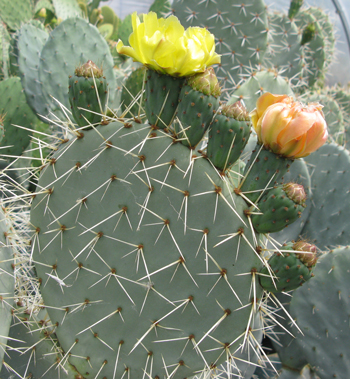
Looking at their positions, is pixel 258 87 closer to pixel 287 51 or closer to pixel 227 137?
pixel 227 137

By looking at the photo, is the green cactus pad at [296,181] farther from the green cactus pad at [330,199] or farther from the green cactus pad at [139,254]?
the green cactus pad at [139,254]

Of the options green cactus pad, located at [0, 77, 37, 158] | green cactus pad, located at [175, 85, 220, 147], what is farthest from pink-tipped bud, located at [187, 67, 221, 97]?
green cactus pad, located at [0, 77, 37, 158]

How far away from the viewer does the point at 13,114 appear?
6.63ft

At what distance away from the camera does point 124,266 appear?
961mm

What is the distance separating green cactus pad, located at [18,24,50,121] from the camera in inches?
81.0

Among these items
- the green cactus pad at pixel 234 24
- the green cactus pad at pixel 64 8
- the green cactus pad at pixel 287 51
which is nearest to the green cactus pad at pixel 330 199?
the green cactus pad at pixel 234 24

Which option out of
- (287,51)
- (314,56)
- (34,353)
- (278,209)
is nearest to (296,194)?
(278,209)

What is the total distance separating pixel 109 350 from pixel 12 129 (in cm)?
140

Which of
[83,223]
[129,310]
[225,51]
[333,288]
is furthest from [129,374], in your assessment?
[225,51]

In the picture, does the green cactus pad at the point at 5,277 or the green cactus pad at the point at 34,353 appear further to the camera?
the green cactus pad at the point at 34,353

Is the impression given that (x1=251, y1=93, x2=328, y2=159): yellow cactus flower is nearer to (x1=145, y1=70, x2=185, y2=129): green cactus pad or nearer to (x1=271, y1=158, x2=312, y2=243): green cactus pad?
(x1=145, y1=70, x2=185, y2=129): green cactus pad

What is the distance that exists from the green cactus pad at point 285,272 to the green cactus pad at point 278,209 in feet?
0.23

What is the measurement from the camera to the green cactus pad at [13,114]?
192 cm

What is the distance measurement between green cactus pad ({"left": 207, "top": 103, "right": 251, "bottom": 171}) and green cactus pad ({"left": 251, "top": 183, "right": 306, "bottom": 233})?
0.42ft
